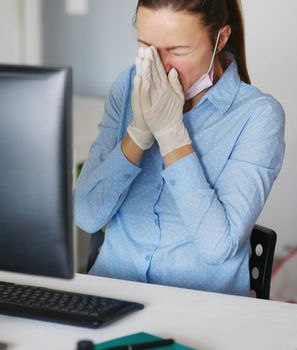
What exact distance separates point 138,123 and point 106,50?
167cm

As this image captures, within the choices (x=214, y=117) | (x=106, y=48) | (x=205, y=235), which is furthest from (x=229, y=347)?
(x=106, y=48)

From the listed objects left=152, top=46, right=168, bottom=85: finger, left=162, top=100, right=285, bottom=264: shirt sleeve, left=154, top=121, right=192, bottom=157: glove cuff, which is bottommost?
left=162, top=100, right=285, bottom=264: shirt sleeve

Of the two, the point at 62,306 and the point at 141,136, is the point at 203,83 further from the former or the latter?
the point at 62,306

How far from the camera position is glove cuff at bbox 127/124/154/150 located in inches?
70.7

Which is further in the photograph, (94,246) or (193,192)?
(94,246)

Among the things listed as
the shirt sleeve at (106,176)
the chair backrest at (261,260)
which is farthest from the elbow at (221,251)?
the shirt sleeve at (106,176)

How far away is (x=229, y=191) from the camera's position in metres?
1.76

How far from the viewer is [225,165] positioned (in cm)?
182

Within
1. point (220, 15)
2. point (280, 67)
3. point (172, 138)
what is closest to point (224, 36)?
point (220, 15)

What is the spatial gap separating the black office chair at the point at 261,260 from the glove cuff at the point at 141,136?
0.32 meters

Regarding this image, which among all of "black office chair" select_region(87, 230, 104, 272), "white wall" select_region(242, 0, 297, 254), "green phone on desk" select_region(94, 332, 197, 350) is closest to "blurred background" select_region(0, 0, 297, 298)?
"white wall" select_region(242, 0, 297, 254)

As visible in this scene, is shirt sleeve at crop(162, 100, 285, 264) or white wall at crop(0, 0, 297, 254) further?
white wall at crop(0, 0, 297, 254)

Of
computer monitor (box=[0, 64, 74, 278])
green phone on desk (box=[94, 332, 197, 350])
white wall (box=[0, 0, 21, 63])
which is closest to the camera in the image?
computer monitor (box=[0, 64, 74, 278])

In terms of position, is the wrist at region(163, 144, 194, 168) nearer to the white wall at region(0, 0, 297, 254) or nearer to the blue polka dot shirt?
the blue polka dot shirt
